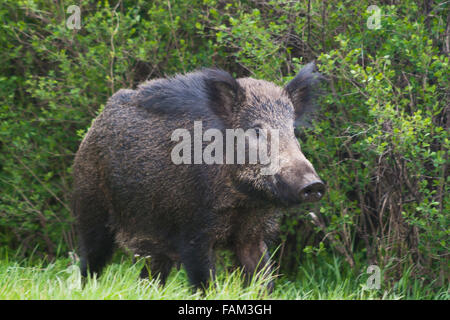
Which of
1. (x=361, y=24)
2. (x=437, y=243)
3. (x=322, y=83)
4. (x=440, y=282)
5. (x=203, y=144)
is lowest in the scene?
(x=440, y=282)

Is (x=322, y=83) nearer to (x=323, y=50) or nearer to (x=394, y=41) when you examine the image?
(x=323, y=50)

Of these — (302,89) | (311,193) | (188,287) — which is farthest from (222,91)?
(188,287)

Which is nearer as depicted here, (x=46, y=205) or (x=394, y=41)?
(x=394, y=41)

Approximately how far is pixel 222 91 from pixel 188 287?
4.11 feet

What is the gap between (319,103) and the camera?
→ 5.05 m

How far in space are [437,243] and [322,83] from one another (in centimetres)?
143

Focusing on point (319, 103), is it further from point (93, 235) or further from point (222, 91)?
point (93, 235)

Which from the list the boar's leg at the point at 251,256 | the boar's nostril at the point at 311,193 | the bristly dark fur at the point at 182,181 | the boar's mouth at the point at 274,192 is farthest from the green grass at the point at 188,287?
the boar's nostril at the point at 311,193

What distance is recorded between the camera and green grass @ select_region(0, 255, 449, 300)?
146 inches

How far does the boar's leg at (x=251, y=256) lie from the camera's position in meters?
4.33

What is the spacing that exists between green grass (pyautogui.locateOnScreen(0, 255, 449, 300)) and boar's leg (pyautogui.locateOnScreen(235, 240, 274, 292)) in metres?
0.08

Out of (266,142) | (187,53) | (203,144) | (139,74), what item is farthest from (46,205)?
(266,142)

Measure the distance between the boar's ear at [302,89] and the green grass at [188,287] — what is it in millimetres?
1183

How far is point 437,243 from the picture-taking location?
4.63 metres
